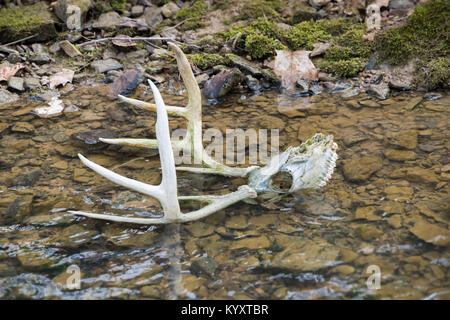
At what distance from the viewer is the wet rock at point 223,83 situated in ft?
19.7

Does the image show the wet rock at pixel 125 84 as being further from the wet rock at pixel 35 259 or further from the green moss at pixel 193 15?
the wet rock at pixel 35 259

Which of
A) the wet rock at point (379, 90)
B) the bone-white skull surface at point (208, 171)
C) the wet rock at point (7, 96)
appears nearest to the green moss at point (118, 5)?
the wet rock at point (7, 96)

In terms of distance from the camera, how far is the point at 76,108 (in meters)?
5.88

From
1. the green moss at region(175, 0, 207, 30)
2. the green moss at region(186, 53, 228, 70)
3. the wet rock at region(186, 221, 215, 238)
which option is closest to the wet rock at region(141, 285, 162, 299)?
the wet rock at region(186, 221, 215, 238)

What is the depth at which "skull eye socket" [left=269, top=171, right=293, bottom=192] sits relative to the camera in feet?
12.9

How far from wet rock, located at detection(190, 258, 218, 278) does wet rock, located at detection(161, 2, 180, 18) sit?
18.4ft

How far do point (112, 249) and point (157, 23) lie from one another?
5196mm

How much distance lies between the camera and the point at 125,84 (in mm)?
6262

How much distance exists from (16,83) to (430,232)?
5.71 m

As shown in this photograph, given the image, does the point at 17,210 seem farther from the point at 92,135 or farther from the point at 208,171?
the point at 208,171

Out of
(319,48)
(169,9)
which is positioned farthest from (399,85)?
(169,9)

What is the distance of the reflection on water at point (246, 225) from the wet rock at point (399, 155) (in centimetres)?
2
